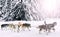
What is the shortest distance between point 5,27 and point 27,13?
0.23 m

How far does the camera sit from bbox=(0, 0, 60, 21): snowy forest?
1416 millimetres

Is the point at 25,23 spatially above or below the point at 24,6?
below

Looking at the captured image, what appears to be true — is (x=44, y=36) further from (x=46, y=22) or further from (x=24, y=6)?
(x=24, y=6)

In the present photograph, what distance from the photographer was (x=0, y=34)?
140cm

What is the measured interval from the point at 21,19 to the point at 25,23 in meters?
0.05

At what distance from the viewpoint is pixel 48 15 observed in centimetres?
141

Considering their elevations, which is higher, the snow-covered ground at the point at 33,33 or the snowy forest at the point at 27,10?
the snowy forest at the point at 27,10

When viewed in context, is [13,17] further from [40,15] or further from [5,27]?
[40,15]

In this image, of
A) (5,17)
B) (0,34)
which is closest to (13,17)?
(5,17)

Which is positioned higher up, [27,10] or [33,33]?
[27,10]

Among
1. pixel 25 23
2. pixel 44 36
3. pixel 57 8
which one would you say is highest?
pixel 57 8

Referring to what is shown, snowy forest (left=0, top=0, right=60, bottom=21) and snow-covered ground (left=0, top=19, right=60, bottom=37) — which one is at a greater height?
snowy forest (left=0, top=0, right=60, bottom=21)

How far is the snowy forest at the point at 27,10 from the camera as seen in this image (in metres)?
1.42

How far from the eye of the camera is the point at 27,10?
Answer: 1425 millimetres
